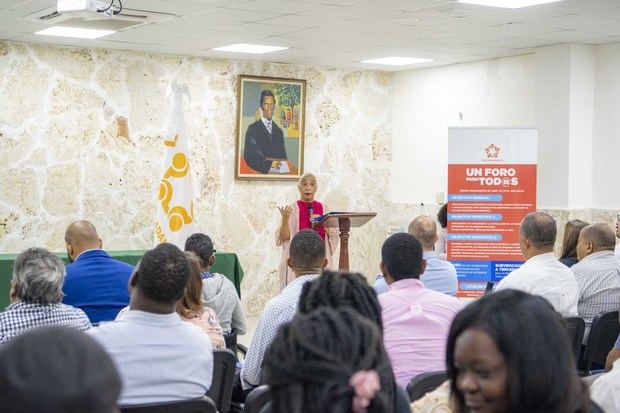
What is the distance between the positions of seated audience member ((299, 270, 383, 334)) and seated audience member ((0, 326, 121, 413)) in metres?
1.31

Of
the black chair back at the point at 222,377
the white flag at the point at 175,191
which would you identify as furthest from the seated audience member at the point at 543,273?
the white flag at the point at 175,191

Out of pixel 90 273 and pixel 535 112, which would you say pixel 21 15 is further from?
pixel 535 112

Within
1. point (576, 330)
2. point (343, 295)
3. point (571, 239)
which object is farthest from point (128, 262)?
point (343, 295)

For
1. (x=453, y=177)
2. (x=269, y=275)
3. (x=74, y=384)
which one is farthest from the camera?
(x=269, y=275)

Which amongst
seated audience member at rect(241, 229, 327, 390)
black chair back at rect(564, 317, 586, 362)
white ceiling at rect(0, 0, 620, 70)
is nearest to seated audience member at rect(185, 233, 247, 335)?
seated audience member at rect(241, 229, 327, 390)

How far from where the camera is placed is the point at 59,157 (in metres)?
10.1

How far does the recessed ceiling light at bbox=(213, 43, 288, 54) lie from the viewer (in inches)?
401

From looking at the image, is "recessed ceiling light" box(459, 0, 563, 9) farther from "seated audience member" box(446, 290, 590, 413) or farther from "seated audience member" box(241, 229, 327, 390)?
"seated audience member" box(446, 290, 590, 413)

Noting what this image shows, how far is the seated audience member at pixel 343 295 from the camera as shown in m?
2.37

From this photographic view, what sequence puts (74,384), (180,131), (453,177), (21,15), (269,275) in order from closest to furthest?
(74,384), (180,131), (21,15), (453,177), (269,275)

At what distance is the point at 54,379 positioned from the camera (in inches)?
41.2

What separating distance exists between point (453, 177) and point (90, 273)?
4.65 m

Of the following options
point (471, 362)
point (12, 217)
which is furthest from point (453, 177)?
point (471, 362)

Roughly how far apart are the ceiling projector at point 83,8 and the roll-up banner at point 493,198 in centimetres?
369
